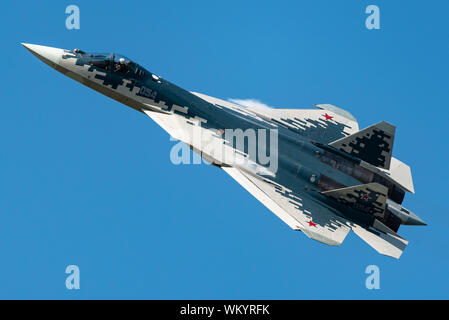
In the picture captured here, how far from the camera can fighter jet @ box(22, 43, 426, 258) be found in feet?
92.4

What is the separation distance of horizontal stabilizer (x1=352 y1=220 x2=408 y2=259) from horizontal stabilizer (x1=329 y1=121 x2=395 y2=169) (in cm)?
311

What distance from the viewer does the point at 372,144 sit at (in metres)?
29.7

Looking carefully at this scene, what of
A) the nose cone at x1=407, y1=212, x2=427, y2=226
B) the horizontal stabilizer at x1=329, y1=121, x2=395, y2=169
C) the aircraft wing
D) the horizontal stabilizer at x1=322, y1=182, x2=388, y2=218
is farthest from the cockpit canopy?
the nose cone at x1=407, y1=212, x2=427, y2=226

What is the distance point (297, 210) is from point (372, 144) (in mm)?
5054

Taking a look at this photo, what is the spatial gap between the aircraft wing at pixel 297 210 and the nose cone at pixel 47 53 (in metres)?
9.17

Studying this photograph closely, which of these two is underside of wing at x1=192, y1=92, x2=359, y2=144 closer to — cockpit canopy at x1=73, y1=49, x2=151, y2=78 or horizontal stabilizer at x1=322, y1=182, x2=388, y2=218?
cockpit canopy at x1=73, y1=49, x2=151, y2=78

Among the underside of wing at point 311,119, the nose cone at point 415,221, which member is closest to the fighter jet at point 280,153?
the nose cone at point 415,221

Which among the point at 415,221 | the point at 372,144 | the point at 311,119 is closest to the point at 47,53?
the point at 311,119

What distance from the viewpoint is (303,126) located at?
32.2 m

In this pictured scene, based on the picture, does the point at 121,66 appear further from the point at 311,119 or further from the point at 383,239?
the point at 383,239

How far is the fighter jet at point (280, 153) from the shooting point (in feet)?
92.4

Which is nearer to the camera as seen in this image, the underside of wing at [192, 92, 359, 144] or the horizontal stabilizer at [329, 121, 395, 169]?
the horizontal stabilizer at [329, 121, 395, 169]

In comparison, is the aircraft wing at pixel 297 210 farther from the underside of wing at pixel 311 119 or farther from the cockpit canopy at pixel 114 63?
the cockpit canopy at pixel 114 63

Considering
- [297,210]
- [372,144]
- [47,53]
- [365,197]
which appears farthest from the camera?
[372,144]
